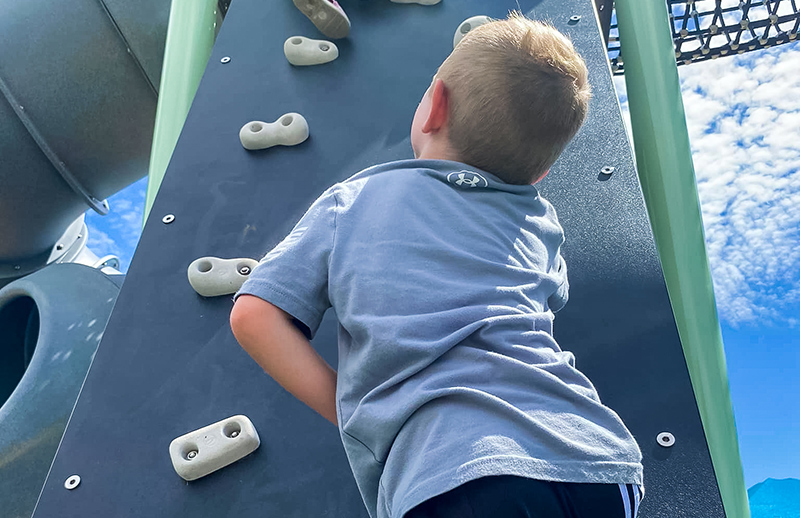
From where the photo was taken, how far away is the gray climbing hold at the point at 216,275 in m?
1.14

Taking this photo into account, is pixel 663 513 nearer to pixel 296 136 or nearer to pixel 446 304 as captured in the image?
pixel 446 304

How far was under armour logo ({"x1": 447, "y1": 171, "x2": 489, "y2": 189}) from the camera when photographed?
2.39 feet

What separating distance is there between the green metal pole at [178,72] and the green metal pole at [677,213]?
0.99 metres

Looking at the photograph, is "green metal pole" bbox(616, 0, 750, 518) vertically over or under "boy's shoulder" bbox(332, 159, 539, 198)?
under

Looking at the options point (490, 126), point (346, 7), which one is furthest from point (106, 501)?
point (346, 7)

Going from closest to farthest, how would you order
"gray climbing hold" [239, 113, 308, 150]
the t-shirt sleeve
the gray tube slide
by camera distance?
the t-shirt sleeve → "gray climbing hold" [239, 113, 308, 150] → the gray tube slide

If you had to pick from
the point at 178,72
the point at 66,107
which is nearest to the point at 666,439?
the point at 178,72

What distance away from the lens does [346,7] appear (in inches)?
66.5

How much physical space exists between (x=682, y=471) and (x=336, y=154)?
0.79 meters

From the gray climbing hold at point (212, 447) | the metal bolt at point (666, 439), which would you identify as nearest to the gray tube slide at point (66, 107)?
the gray climbing hold at point (212, 447)

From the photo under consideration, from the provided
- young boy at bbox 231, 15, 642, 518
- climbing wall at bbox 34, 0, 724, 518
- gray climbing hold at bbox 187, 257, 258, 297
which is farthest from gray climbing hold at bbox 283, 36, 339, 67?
young boy at bbox 231, 15, 642, 518

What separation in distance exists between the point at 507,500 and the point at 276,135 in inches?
37.6

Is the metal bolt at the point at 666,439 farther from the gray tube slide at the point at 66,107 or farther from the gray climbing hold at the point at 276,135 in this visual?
the gray tube slide at the point at 66,107

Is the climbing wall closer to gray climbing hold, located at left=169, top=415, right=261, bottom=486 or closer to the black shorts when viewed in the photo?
gray climbing hold, located at left=169, top=415, right=261, bottom=486
